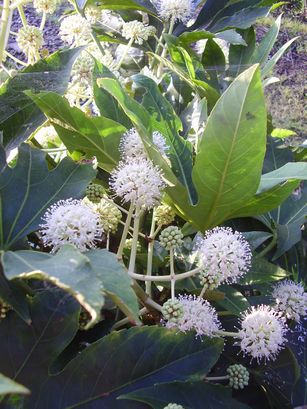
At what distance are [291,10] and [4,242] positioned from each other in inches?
147

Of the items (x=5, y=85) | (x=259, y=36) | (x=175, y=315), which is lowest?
(x=259, y=36)

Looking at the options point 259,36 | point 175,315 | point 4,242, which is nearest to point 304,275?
point 175,315

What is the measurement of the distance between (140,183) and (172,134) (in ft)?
0.52

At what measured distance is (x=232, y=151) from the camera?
0.65 meters

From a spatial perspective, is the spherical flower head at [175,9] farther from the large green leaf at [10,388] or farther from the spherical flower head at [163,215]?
the large green leaf at [10,388]

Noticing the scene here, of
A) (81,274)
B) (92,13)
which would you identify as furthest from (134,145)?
(92,13)

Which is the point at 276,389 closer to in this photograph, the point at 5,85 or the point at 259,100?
the point at 259,100

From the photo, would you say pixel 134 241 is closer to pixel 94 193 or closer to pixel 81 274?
pixel 94 193

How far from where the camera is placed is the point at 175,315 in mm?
583

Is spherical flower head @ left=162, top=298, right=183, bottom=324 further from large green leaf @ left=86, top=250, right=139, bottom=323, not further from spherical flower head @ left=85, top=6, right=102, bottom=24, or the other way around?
spherical flower head @ left=85, top=6, right=102, bottom=24

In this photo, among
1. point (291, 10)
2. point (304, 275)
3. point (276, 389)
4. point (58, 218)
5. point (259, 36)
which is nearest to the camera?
point (58, 218)

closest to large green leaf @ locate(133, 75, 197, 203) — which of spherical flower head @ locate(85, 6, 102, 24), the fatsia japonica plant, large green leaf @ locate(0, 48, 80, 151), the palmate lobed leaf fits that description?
the fatsia japonica plant

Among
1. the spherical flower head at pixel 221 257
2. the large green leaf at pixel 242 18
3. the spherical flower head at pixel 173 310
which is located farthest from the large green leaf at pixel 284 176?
the large green leaf at pixel 242 18

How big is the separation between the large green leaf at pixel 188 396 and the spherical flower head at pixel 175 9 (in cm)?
72
